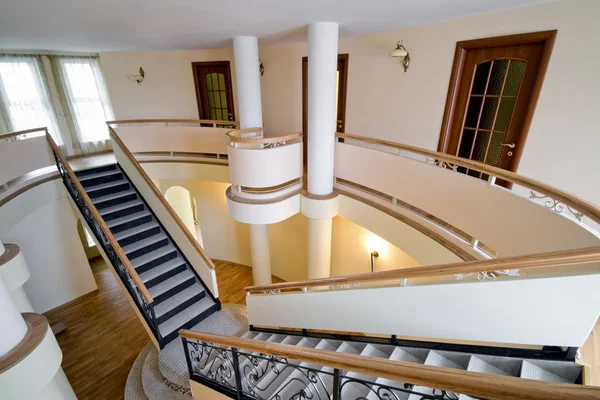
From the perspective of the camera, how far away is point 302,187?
5.07m

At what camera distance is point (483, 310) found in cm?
172

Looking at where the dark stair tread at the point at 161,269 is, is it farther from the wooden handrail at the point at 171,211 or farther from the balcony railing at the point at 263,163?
the balcony railing at the point at 263,163

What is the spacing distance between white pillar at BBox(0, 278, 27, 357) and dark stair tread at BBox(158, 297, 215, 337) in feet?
6.38

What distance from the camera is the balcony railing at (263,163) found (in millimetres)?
4334

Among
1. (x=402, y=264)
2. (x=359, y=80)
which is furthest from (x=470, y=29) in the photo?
(x=402, y=264)

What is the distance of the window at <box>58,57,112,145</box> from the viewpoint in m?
6.72

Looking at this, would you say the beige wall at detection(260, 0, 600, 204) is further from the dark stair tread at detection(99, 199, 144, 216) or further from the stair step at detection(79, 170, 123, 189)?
the stair step at detection(79, 170, 123, 189)

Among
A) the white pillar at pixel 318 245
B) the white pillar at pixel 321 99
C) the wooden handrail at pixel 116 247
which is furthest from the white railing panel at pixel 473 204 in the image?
the wooden handrail at pixel 116 247

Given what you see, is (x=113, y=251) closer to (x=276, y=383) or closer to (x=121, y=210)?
(x=121, y=210)

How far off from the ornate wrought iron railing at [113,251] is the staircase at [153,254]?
193mm

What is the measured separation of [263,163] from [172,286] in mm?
2352

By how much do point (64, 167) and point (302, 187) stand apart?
3969mm

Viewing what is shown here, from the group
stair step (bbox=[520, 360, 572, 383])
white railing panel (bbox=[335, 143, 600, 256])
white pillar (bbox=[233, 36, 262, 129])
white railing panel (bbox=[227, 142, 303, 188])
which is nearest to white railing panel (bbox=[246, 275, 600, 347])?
stair step (bbox=[520, 360, 572, 383])

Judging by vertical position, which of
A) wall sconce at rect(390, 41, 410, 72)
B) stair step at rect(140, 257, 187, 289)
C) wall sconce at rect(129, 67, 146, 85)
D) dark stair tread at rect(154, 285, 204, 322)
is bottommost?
dark stair tread at rect(154, 285, 204, 322)
